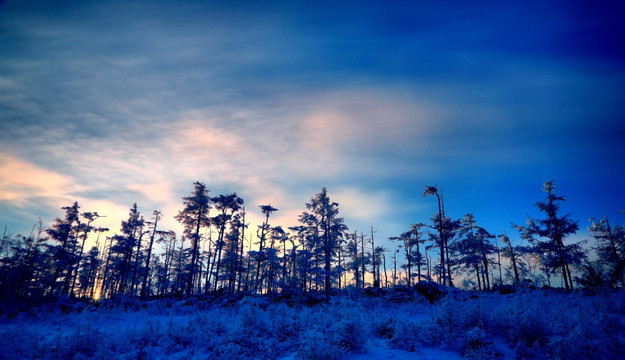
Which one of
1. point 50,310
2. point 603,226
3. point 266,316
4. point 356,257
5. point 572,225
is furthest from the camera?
point 356,257

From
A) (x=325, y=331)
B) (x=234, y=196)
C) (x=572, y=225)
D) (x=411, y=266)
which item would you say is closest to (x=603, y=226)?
(x=572, y=225)

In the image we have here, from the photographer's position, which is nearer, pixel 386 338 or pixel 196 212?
pixel 386 338

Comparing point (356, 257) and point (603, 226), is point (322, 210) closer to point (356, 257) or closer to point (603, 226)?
point (356, 257)

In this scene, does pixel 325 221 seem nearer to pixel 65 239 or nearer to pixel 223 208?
pixel 223 208

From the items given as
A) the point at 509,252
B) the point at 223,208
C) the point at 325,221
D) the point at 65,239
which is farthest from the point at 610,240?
the point at 65,239

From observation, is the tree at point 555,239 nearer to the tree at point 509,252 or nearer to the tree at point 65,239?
the tree at point 509,252

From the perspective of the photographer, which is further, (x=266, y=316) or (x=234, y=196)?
(x=234, y=196)

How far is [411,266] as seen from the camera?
4272cm

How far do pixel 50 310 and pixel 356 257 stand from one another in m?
39.1

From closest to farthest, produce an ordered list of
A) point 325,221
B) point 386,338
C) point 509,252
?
1. point 386,338
2. point 325,221
3. point 509,252

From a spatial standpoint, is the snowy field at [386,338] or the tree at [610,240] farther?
the tree at [610,240]

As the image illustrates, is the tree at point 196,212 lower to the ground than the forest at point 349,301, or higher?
higher

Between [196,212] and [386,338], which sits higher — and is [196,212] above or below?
above

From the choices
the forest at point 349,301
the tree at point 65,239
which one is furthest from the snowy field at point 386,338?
the tree at point 65,239
